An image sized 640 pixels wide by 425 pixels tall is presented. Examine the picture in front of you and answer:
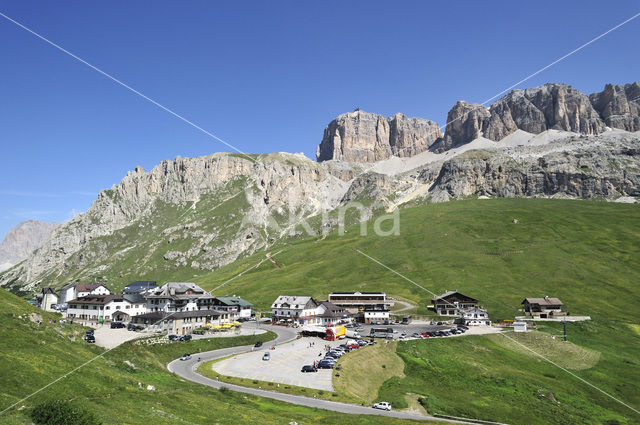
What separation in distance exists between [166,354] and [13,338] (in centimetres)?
3727

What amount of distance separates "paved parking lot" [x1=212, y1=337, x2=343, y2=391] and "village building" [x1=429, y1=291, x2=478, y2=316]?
8121 centimetres

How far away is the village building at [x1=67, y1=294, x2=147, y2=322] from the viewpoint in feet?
423

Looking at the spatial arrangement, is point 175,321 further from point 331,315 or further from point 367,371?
point 367,371

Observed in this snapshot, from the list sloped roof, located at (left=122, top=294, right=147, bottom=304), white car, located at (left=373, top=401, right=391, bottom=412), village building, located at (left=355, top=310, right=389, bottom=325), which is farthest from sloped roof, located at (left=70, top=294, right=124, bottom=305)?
white car, located at (left=373, top=401, right=391, bottom=412)

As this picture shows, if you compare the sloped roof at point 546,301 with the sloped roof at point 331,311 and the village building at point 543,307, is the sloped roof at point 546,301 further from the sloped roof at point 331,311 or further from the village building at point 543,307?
the sloped roof at point 331,311

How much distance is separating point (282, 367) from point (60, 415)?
45.9m

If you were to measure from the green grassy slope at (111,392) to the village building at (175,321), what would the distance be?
48.7 m

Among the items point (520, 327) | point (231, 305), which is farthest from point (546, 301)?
point (231, 305)

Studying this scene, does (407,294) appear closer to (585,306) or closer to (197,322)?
(585,306)

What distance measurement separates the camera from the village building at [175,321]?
345 feet

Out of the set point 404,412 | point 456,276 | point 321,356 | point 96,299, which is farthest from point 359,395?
point 456,276

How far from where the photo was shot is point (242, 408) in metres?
43.8

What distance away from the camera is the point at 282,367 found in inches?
2751

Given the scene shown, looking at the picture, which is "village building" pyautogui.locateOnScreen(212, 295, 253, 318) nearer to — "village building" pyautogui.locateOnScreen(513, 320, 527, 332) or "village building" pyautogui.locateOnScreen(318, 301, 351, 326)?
"village building" pyautogui.locateOnScreen(318, 301, 351, 326)
